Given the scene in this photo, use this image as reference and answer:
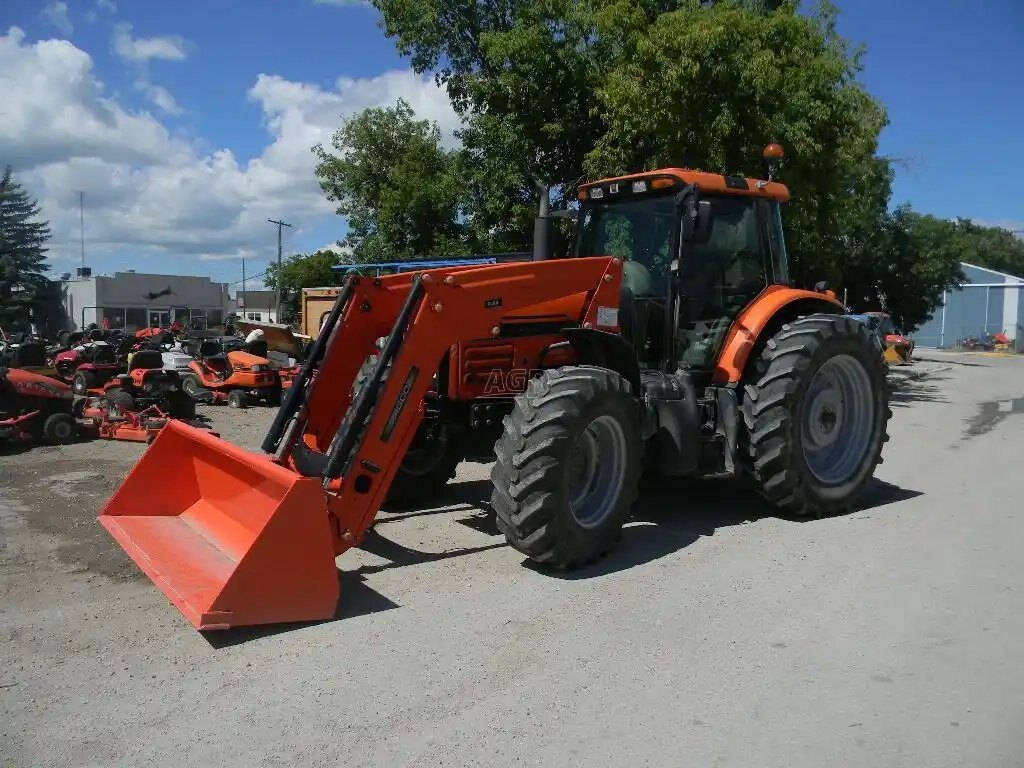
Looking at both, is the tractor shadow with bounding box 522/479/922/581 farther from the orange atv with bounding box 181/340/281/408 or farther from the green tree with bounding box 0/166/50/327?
the green tree with bounding box 0/166/50/327

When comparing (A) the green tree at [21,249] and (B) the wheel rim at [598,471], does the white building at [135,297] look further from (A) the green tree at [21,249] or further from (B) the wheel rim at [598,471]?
(B) the wheel rim at [598,471]

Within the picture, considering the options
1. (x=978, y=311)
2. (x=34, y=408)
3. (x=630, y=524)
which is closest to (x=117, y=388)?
(x=34, y=408)

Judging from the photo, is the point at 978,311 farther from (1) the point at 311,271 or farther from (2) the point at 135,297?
(2) the point at 135,297

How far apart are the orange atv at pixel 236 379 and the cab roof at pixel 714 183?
8.37 m

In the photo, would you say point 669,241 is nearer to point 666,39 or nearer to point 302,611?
point 302,611

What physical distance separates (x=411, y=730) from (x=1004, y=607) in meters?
3.51

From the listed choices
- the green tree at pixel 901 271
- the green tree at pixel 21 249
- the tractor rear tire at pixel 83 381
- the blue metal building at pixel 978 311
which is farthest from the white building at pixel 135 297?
the blue metal building at pixel 978 311

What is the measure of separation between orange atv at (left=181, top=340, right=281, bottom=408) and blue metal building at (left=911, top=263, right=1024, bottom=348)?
154ft

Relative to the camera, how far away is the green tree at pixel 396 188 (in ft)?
65.4

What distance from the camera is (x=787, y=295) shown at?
7.24 m

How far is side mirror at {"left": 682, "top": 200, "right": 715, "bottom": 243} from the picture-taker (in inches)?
248

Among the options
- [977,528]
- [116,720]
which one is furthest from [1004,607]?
[116,720]

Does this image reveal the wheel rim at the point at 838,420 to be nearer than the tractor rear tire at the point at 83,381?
Yes

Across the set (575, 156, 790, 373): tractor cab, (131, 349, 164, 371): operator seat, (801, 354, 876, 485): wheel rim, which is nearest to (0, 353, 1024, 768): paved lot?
(801, 354, 876, 485): wheel rim
